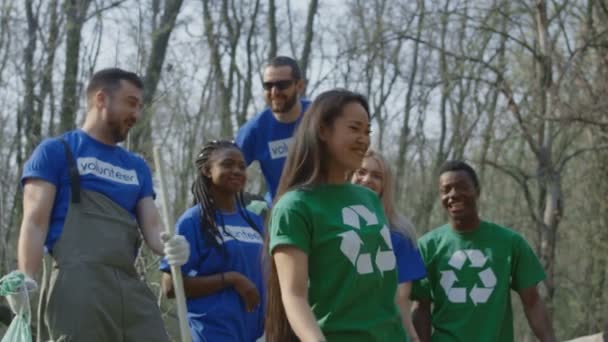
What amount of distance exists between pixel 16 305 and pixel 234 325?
1139mm

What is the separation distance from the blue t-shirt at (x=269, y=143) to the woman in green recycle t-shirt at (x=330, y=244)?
2535 mm

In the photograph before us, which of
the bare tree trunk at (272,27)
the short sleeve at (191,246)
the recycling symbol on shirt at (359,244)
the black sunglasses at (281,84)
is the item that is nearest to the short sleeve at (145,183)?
the short sleeve at (191,246)

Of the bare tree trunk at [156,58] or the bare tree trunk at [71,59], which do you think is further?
the bare tree trunk at [156,58]

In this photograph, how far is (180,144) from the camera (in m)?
23.6

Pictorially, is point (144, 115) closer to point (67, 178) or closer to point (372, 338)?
point (67, 178)

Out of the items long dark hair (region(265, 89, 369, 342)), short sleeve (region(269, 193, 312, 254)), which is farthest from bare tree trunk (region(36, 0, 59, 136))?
short sleeve (region(269, 193, 312, 254))

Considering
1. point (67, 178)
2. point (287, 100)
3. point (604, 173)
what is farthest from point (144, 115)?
point (67, 178)

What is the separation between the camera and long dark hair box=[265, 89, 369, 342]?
3.57m

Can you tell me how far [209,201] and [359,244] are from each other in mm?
2364

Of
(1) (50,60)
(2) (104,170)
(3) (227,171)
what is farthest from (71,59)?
(2) (104,170)

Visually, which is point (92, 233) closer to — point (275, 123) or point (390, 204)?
point (390, 204)

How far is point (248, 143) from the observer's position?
20.7 ft

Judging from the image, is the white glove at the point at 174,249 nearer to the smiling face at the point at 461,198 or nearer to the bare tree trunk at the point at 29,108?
the smiling face at the point at 461,198

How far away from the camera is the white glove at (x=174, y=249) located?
15.8ft
